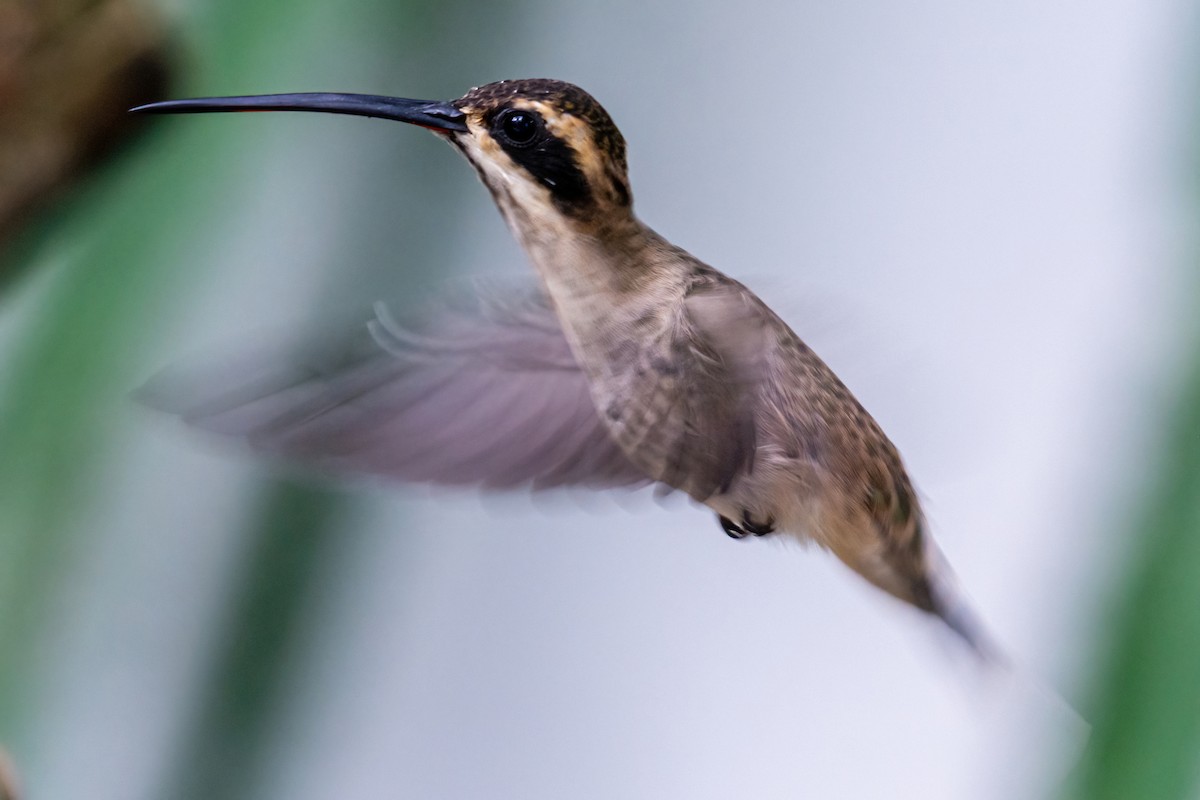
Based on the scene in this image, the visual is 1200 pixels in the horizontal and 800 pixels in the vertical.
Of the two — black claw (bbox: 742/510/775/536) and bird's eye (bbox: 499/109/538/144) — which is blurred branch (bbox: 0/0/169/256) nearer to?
bird's eye (bbox: 499/109/538/144)

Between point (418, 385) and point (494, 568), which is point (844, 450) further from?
point (494, 568)

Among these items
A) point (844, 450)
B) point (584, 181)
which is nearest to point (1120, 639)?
point (844, 450)

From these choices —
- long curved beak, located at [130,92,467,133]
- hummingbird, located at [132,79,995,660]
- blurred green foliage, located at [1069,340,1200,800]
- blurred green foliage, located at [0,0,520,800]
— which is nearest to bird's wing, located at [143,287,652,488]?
hummingbird, located at [132,79,995,660]

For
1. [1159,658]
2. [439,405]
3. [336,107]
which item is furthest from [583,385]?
[1159,658]

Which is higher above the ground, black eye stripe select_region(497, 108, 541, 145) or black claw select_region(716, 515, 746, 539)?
black eye stripe select_region(497, 108, 541, 145)

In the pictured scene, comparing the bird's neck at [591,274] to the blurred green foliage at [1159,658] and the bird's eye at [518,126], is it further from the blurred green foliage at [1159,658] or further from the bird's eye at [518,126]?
the blurred green foliage at [1159,658]
